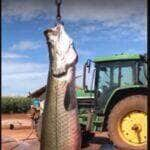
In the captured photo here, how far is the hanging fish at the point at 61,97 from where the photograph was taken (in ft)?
7.59

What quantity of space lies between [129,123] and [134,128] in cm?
22

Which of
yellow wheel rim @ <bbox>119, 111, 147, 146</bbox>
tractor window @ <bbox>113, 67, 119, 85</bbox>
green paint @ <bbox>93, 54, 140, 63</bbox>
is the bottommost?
yellow wheel rim @ <bbox>119, 111, 147, 146</bbox>

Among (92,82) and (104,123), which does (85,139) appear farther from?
(92,82)

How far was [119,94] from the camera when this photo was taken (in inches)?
297

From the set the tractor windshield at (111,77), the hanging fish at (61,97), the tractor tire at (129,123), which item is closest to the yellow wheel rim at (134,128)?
the tractor tire at (129,123)

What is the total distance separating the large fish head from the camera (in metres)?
2.31

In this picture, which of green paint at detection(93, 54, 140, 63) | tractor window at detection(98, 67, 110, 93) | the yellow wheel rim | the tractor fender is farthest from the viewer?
tractor window at detection(98, 67, 110, 93)

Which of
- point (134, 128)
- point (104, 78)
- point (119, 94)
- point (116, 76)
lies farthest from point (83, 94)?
point (134, 128)

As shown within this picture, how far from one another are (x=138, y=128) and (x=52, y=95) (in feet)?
16.0

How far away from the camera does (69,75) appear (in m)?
2.35

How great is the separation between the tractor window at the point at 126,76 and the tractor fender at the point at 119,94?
232mm

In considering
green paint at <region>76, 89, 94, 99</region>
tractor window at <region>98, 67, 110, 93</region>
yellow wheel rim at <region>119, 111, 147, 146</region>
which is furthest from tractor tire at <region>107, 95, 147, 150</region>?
green paint at <region>76, 89, 94, 99</region>

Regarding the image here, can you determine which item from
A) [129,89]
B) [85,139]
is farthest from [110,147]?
[129,89]

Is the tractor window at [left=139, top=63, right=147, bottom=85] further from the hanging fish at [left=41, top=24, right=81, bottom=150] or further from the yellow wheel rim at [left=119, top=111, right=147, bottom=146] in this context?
the hanging fish at [left=41, top=24, right=81, bottom=150]
